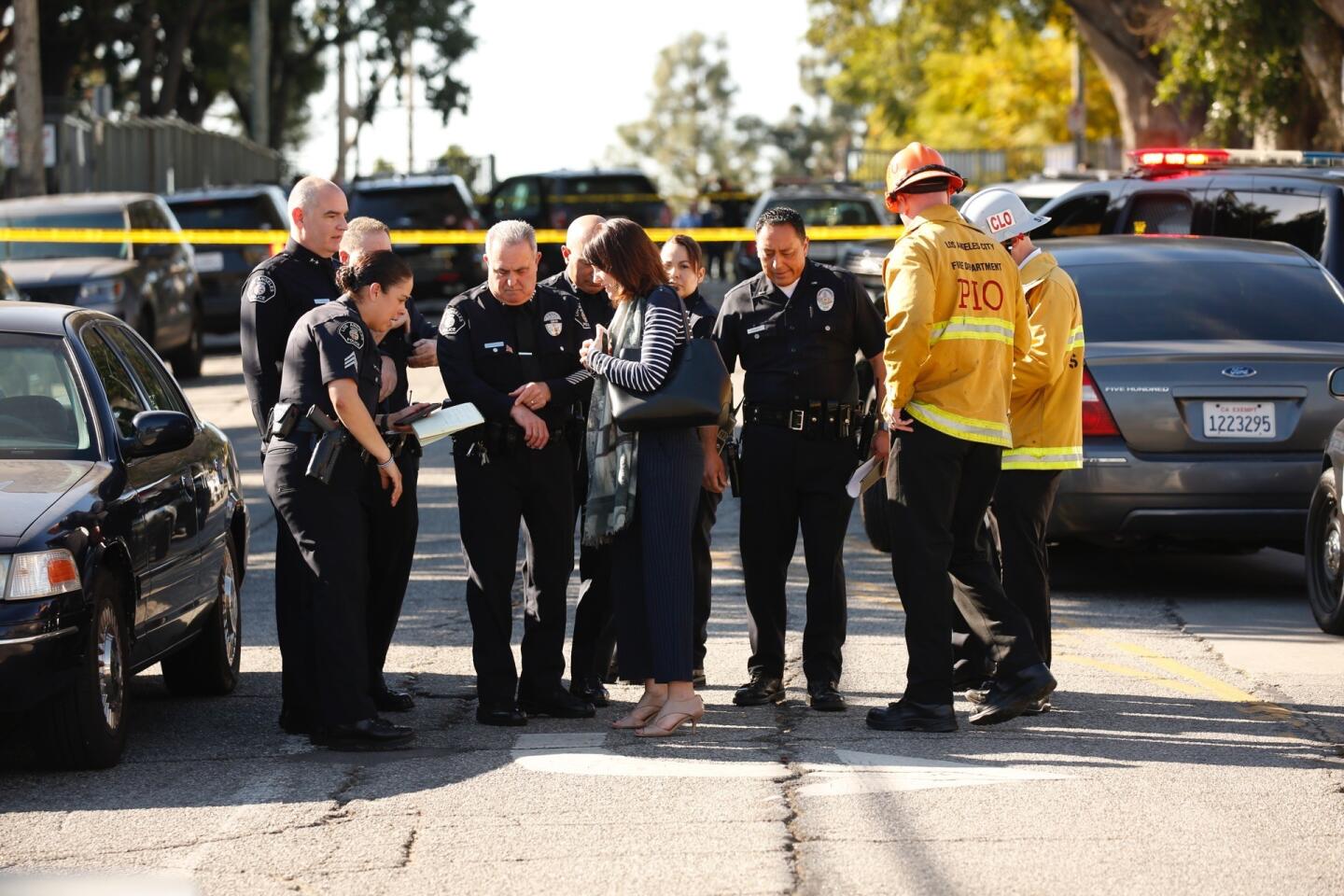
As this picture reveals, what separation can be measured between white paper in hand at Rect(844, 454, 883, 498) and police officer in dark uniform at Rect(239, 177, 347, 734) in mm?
1948

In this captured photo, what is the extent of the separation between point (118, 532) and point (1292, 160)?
9.87 meters

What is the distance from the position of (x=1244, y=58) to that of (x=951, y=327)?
54.1 feet

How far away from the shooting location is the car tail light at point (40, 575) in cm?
648

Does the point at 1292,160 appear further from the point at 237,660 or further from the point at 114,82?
the point at 114,82

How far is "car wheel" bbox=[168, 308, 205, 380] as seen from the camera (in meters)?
22.3

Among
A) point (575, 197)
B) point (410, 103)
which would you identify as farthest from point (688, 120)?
point (575, 197)

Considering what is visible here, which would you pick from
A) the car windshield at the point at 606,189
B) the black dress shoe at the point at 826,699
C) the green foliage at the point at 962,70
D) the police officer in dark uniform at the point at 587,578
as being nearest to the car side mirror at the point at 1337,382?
the black dress shoe at the point at 826,699

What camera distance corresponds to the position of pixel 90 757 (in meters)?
6.78

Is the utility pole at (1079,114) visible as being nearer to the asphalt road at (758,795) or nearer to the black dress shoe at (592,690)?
the asphalt road at (758,795)

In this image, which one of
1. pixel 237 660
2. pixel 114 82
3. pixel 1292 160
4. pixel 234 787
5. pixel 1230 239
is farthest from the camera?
pixel 114 82

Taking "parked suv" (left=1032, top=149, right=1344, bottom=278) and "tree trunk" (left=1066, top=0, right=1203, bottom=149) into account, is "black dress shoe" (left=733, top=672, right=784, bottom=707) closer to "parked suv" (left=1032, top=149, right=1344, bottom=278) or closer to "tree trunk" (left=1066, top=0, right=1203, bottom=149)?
"parked suv" (left=1032, top=149, right=1344, bottom=278)

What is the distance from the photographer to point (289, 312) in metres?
Result: 7.72

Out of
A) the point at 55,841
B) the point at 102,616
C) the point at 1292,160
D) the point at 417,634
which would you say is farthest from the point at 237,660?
the point at 1292,160

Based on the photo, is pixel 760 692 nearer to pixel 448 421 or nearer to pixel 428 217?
pixel 448 421
